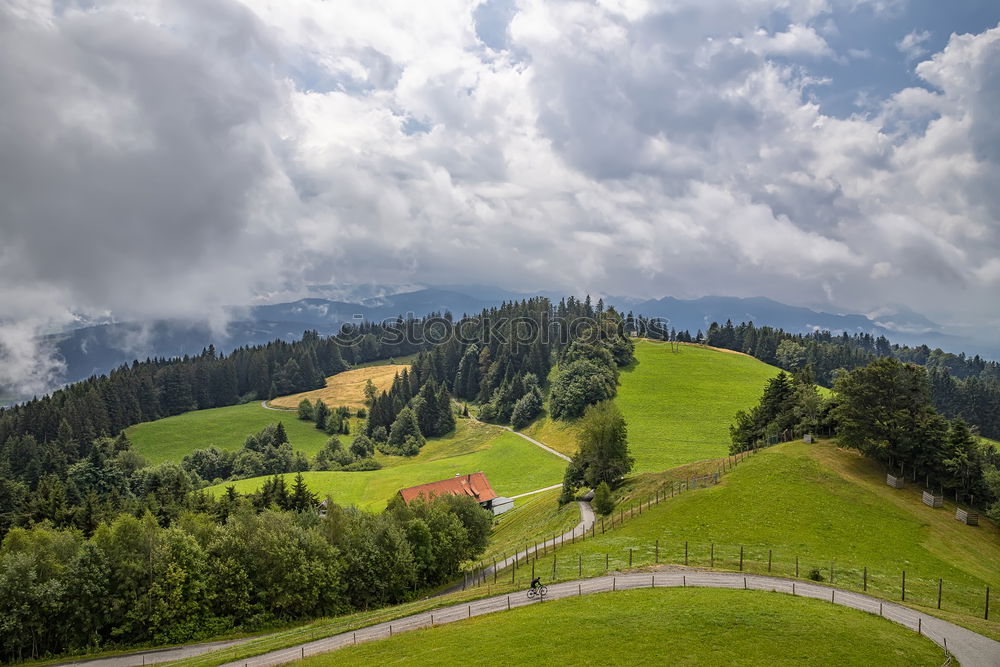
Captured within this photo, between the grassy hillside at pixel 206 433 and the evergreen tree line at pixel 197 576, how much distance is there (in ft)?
386

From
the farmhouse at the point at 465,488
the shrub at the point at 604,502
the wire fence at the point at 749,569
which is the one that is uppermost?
the wire fence at the point at 749,569

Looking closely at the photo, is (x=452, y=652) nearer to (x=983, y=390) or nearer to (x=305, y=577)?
(x=305, y=577)

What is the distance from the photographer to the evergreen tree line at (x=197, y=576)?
147 feet

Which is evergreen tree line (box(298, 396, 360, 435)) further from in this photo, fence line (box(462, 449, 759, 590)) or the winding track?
the winding track

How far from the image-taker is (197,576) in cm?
4819

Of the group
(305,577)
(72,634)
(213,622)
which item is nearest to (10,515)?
(72,634)

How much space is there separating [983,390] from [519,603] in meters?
228

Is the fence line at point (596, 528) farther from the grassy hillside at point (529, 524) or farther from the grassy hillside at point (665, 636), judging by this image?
the grassy hillside at point (665, 636)

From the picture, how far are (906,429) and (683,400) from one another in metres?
77.7

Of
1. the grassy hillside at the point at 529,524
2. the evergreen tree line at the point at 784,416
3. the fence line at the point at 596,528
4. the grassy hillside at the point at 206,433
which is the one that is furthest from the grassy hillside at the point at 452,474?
the fence line at the point at 596,528

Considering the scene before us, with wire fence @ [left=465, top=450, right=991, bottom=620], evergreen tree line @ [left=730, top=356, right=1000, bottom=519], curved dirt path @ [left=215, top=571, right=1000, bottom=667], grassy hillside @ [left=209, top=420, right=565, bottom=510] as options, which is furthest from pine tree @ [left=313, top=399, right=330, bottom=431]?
curved dirt path @ [left=215, top=571, right=1000, bottom=667]

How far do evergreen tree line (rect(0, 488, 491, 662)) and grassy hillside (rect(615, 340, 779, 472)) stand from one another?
6039 centimetres

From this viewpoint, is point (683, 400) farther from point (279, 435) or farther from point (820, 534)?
point (279, 435)

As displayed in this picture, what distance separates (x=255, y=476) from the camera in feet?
470
